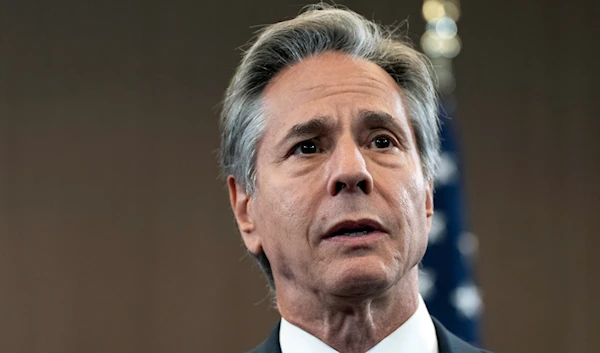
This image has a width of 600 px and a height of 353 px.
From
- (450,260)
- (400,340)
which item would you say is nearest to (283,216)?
(400,340)

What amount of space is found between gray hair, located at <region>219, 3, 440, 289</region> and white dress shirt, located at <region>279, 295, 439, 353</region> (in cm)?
34

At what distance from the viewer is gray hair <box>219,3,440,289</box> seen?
1.82 meters

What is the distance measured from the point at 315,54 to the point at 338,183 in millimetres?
395

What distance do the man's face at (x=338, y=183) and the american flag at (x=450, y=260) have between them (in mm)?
1428

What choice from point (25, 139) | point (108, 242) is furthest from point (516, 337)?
point (25, 139)

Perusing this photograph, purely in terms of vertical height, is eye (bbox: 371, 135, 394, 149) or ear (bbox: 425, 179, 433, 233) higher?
eye (bbox: 371, 135, 394, 149)

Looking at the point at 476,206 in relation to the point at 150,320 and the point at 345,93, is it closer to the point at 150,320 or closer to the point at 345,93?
the point at 150,320

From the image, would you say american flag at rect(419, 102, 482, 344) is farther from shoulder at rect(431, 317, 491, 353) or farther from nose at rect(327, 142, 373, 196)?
nose at rect(327, 142, 373, 196)

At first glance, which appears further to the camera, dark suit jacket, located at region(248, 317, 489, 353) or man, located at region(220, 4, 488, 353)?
dark suit jacket, located at region(248, 317, 489, 353)

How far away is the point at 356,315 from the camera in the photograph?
165 centimetres

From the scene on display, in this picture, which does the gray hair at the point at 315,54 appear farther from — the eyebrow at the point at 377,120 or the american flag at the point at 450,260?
the american flag at the point at 450,260

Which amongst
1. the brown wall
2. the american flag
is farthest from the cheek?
the brown wall

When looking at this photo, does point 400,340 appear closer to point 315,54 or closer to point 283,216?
point 283,216

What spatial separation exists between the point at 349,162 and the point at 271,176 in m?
0.24
